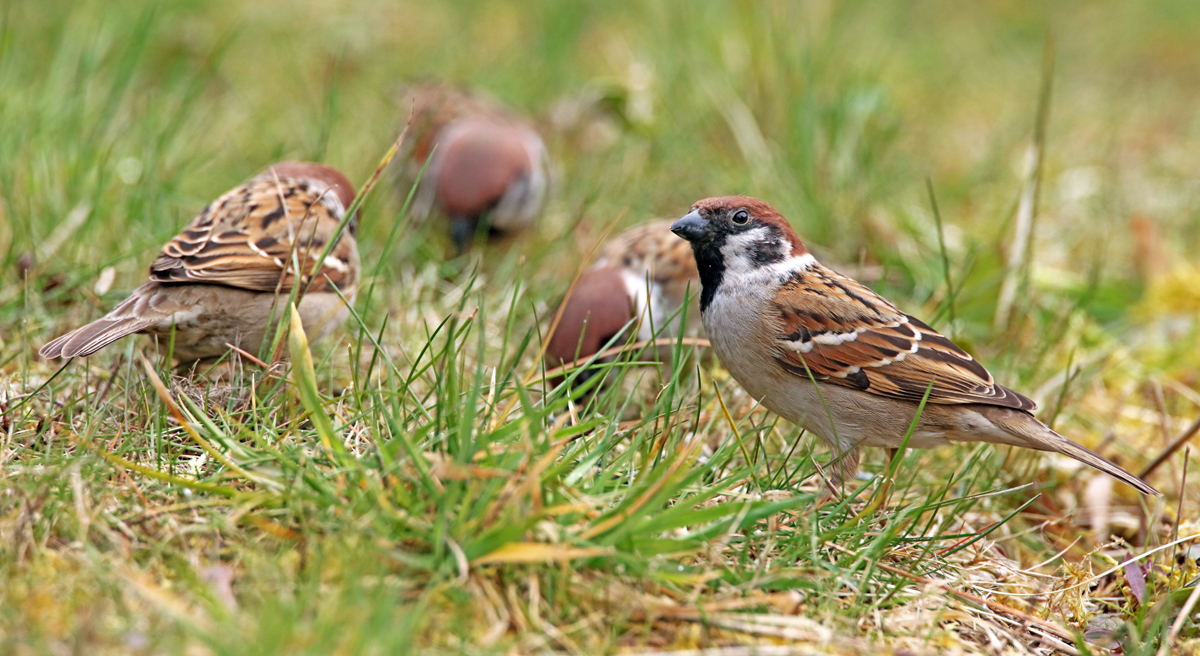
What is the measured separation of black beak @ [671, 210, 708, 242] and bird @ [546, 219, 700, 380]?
9.5 inches

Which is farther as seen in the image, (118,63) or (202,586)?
(118,63)

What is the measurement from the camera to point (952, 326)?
412cm

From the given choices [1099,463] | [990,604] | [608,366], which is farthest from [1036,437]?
[608,366]

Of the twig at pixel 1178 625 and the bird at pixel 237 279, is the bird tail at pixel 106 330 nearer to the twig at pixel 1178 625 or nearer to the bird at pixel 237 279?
the bird at pixel 237 279

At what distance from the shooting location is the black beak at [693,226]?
12.1 feet

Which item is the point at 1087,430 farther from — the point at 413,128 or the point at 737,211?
the point at 413,128

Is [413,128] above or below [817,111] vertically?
below

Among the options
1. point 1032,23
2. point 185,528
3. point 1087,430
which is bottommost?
point 1087,430

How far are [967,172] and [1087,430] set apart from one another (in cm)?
265

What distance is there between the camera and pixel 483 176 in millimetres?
6102

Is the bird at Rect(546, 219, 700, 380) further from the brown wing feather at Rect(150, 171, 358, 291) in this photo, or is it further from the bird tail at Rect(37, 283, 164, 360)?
the bird tail at Rect(37, 283, 164, 360)

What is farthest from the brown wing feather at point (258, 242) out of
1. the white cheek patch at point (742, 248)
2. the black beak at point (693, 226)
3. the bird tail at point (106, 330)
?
the white cheek patch at point (742, 248)

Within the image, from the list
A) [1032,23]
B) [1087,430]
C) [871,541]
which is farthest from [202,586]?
[1032,23]

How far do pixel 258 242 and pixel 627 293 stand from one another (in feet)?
4.90
